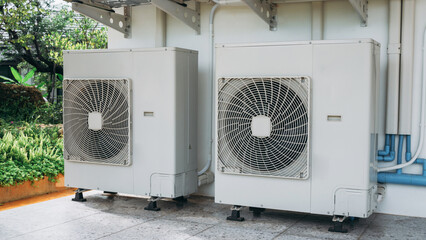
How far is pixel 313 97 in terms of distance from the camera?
13.5 ft

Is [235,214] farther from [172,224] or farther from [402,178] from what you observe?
[402,178]

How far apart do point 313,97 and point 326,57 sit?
0.34m

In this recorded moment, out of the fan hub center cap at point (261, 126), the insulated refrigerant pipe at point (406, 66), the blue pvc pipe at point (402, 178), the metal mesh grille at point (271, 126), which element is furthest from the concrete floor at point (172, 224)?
the insulated refrigerant pipe at point (406, 66)

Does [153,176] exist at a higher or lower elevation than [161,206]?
higher

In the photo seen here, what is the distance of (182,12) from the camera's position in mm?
5207

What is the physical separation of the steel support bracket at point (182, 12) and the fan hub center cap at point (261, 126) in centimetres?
145

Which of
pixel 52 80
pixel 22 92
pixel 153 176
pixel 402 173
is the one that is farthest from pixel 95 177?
pixel 52 80

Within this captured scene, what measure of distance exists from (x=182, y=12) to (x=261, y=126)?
166 centimetres

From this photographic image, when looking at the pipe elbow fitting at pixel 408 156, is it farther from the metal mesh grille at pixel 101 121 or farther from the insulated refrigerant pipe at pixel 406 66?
the metal mesh grille at pixel 101 121

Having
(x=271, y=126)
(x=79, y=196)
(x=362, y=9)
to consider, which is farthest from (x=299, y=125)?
(x=79, y=196)

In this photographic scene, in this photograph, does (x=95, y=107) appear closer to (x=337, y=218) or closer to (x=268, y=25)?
(x=268, y=25)

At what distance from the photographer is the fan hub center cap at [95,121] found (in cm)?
498

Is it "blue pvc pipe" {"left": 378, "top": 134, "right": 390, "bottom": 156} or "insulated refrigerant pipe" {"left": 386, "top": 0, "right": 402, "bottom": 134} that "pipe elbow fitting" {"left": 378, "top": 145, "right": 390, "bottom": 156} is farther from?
"insulated refrigerant pipe" {"left": 386, "top": 0, "right": 402, "bottom": 134}

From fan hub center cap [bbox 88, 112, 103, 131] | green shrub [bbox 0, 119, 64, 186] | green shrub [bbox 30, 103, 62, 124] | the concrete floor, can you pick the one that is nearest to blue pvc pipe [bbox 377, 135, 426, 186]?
the concrete floor
